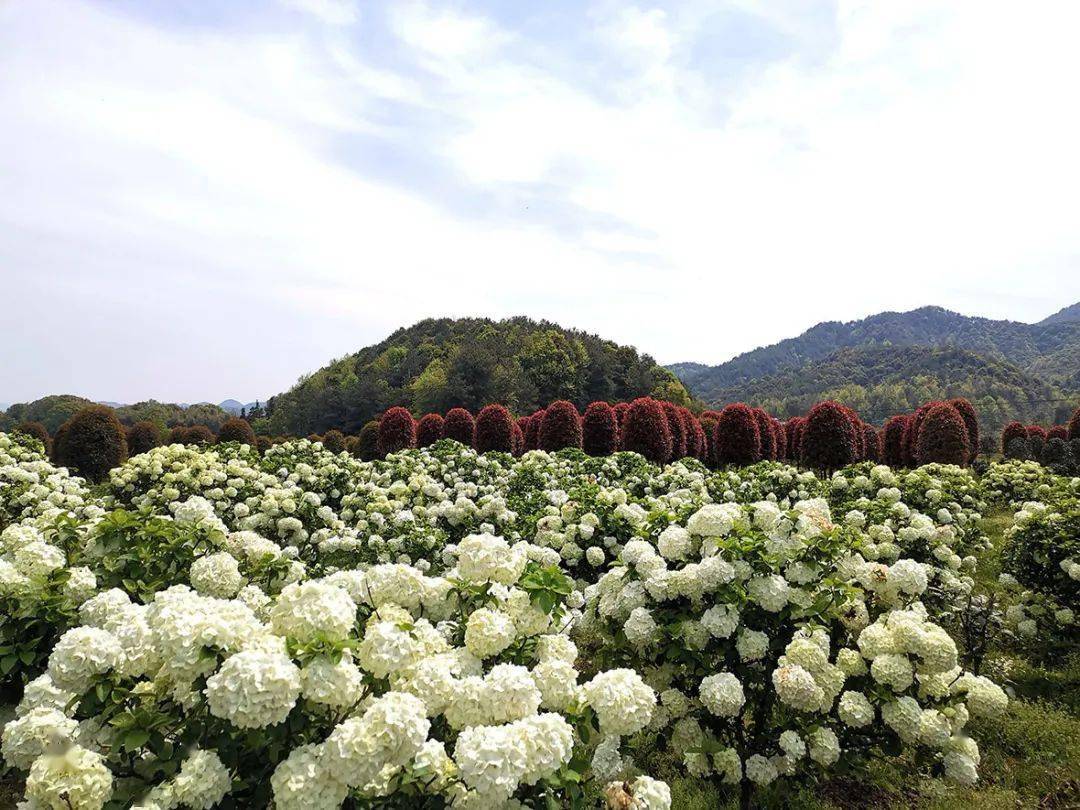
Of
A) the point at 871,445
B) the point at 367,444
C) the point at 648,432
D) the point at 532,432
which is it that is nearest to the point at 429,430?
the point at 532,432

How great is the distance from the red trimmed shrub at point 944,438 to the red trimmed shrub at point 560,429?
1142cm

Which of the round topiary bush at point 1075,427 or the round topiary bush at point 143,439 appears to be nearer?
Answer: the round topiary bush at point 143,439

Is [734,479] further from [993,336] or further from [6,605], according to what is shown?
[993,336]

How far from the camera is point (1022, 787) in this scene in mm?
4082

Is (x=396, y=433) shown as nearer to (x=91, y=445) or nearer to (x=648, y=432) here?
(x=91, y=445)

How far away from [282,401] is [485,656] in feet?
179

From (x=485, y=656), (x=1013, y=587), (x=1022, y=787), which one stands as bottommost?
(x=1022, y=787)

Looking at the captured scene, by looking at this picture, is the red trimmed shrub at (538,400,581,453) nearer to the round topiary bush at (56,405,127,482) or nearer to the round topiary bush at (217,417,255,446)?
the round topiary bush at (217,417,255,446)

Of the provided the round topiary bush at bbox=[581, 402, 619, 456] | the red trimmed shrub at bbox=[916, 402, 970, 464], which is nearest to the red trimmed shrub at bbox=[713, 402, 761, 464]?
the round topiary bush at bbox=[581, 402, 619, 456]

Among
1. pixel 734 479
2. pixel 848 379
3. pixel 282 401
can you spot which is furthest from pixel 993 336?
pixel 734 479

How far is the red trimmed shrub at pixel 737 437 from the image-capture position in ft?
67.1

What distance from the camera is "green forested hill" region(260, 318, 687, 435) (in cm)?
4438

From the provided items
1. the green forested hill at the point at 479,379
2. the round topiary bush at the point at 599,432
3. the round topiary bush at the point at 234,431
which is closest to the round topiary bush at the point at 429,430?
the round topiary bush at the point at 599,432

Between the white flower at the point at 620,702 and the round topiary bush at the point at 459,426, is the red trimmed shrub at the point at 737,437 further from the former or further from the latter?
the white flower at the point at 620,702
